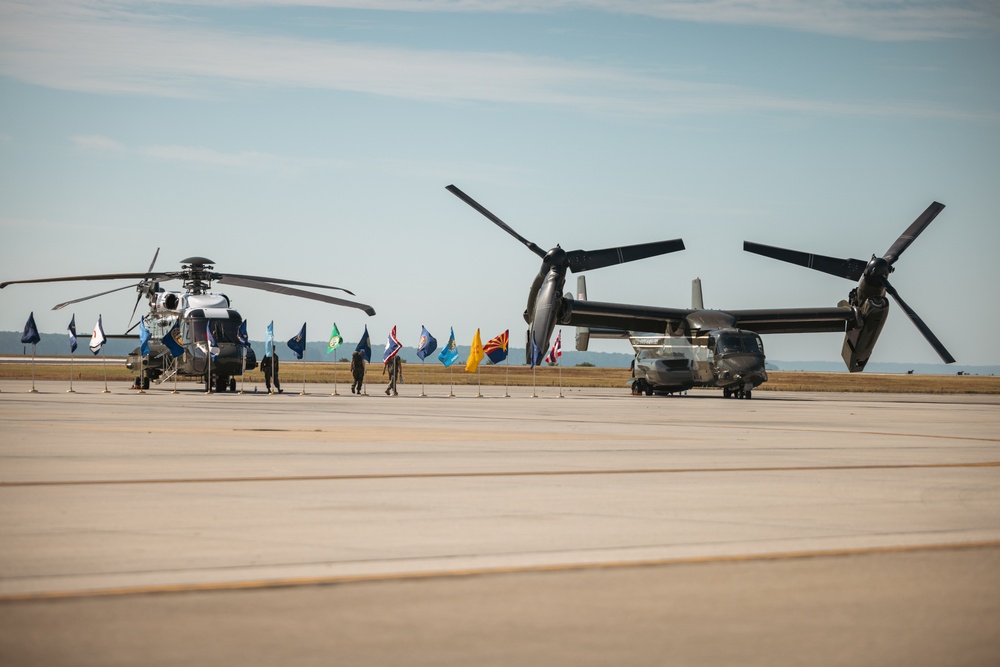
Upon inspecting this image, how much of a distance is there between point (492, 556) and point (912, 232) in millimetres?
45691

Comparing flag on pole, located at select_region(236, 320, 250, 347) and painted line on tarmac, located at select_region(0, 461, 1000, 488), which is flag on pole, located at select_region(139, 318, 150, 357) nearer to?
flag on pole, located at select_region(236, 320, 250, 347)

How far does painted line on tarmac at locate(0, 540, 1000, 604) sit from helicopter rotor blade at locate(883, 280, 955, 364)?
4183cm

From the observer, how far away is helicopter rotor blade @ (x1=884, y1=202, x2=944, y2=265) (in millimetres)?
47906

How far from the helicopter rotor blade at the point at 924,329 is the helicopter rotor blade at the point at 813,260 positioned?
1518mm

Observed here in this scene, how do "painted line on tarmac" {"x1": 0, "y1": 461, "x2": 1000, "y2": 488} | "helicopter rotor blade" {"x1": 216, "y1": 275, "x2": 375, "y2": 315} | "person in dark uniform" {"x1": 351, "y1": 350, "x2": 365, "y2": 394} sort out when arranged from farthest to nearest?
"person in dark uniform" {"x1": 351, "y1": 350, "x2": 365, "y2": 394}, "helicopter rotor blade" {"x1": 216, "y1": 275, "x2": 375, "y2": 315}, "painted line on tarmac" {"x1": 0, "y1": 461, "x2": 1000, "y2": 488}

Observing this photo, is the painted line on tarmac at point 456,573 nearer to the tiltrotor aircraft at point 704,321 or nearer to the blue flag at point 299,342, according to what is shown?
the tiltrotor aircraft at point 704,321

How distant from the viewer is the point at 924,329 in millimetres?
48719

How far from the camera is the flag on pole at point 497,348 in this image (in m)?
50.0

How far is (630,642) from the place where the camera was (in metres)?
5.32

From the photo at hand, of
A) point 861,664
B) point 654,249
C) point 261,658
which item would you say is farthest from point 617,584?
point 654,249

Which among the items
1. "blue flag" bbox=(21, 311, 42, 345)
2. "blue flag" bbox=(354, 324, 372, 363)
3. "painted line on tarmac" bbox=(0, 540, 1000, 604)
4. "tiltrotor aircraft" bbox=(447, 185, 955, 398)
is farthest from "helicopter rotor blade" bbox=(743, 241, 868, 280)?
"painted line on tarmac" bbox=(0, 540, 1000, 604)

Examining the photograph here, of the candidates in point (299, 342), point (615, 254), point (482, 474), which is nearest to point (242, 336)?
point (299, 342)

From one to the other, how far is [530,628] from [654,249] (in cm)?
4452

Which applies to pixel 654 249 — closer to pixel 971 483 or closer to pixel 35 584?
pixel 971 483
